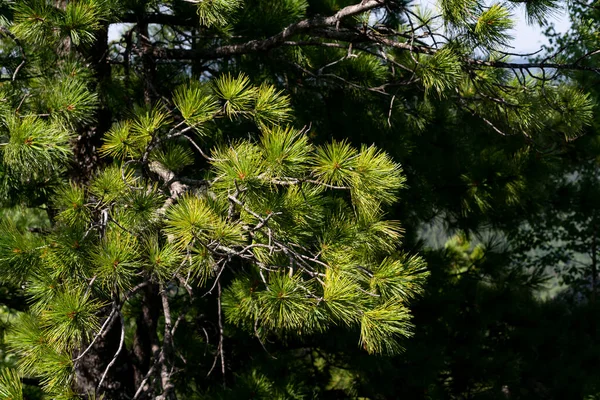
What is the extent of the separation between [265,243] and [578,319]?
3.77m

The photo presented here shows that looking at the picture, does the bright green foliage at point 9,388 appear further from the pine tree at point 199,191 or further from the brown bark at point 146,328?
the brown bark at point 146,328

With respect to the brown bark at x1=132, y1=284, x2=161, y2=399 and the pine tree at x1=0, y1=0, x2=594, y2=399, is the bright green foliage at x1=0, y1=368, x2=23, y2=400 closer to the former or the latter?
the pine tree at x1=0, y1=0, x2=594, y2=399

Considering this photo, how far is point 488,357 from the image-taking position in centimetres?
447

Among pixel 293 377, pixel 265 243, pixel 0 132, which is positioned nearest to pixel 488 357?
pixel 293 377

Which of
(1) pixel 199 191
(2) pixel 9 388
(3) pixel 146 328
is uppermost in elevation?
(1) pixel 199 191

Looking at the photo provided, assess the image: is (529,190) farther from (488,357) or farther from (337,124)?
(488,357)

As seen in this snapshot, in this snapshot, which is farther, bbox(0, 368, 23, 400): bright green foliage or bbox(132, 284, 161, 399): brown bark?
bbox(132, 284, 161, 399): brown bark

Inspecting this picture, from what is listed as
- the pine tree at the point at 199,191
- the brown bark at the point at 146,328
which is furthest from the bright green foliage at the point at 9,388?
the brown bark at the point at 146,328

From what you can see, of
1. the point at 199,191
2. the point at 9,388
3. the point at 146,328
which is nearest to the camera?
the point at 9,388

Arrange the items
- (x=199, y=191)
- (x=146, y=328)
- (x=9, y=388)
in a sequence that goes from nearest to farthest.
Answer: (x=9, y=388) < (x=199, y=191) < (x=146, y=328)

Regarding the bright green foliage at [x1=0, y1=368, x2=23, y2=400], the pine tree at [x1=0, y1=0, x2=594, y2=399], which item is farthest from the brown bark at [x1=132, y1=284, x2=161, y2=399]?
the bright green foliage at [x1=0, y1=368, x2=23, y2=400]

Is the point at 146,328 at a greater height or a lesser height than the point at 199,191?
lesser

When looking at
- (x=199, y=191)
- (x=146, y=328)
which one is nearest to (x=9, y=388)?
(x=199, y=191)

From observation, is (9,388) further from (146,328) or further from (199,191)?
(146,328)
